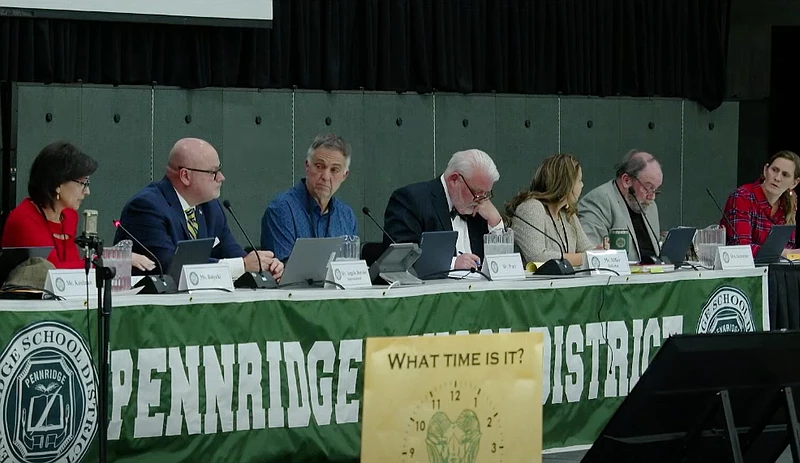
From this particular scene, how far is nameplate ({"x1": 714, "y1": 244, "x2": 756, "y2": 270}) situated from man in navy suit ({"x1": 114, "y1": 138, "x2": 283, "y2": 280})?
6.16ft

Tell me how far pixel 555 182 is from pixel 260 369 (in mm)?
2145

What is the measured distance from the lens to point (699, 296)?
17.2ft

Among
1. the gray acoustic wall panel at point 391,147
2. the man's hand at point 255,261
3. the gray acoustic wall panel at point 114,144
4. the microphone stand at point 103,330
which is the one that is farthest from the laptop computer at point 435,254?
the gray acoustic wall panel at point 391,147

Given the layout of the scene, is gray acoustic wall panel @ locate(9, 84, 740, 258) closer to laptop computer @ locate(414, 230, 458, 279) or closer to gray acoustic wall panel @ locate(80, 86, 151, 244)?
gray acoustic wall panel @ locate(80, 86, 151, 244)

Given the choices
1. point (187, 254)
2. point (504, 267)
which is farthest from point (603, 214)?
point (187, 254)

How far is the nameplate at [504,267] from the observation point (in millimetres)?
4805

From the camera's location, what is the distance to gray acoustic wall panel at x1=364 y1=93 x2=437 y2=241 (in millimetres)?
8484

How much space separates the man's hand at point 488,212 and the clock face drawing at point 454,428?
2.51m

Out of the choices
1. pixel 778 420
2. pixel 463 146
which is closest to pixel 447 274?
pixel 778 420

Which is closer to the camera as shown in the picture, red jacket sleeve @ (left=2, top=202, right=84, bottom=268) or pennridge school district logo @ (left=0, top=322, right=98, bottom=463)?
pennridge school district logo @ (left=0, top=322, right=98, bottom=463)

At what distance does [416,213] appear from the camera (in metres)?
5.52

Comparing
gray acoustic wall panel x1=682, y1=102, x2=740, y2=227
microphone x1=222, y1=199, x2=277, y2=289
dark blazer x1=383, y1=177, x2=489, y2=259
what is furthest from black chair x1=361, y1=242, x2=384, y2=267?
gray acoustic wall panel x1=682, y1=102, x2=740, y2=227

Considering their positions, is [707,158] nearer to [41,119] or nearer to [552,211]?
[552,211]

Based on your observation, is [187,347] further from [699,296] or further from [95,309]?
[699,296]
